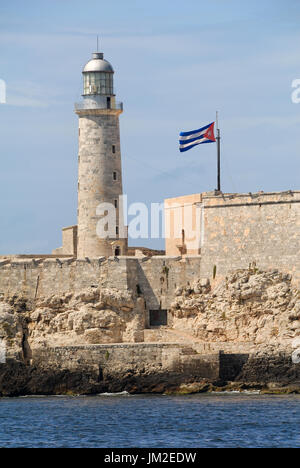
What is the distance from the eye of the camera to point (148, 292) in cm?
5756

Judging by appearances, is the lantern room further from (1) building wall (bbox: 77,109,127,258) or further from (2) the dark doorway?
(2) the dark doorway

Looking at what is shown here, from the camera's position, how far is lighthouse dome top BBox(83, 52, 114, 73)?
197ft


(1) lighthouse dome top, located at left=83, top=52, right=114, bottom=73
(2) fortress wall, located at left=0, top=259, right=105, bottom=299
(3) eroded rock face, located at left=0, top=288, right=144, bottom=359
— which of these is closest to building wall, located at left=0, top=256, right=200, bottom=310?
(2) fortress wall, located at left=0, top=259, right=105, bottom=299

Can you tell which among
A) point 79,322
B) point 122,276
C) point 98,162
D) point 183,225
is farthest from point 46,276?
point 183,225

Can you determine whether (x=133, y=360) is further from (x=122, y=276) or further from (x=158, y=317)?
(x=122, y=276)

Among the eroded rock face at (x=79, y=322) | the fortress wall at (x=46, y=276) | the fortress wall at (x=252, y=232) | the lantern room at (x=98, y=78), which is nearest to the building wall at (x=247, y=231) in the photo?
the fortress wall at (x=252, y=232)

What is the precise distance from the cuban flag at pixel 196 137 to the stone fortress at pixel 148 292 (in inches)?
90.4

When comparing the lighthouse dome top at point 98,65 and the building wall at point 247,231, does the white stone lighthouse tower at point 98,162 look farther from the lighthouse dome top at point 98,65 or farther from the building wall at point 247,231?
the building wall at point 247,231

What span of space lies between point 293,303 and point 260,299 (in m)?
1.58

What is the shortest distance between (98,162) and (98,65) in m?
4.35

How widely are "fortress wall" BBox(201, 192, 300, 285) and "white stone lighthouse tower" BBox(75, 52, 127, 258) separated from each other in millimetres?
4845
